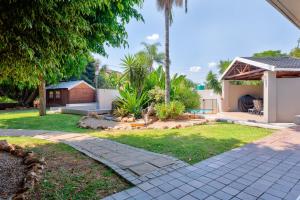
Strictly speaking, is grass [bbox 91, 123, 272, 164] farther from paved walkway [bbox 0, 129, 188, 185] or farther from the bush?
the bush

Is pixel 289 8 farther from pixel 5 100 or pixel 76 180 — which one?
pixel 5 100

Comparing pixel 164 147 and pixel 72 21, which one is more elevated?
pixel 72 21

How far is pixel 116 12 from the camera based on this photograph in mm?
5262

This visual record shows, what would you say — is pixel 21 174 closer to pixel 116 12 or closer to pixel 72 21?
pixel 72 21

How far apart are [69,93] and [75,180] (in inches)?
1018

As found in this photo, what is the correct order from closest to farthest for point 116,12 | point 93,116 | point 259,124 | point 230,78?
1. point 116,12
2. point 259,124
3. point 93,116
4. point 230,78

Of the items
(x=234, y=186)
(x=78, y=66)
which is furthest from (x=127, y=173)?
(x=78, y=66)

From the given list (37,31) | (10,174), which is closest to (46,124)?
(10,174)

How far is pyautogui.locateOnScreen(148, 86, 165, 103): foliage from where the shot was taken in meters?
13.6

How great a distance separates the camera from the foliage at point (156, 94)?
1359 centimetres

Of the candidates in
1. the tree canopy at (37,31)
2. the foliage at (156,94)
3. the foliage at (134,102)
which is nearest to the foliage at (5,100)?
the foliage at (134,102)

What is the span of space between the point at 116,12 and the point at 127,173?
12.6ft

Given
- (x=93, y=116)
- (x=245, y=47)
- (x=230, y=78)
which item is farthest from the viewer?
(x=245, y=47)

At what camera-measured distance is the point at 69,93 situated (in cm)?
2803
